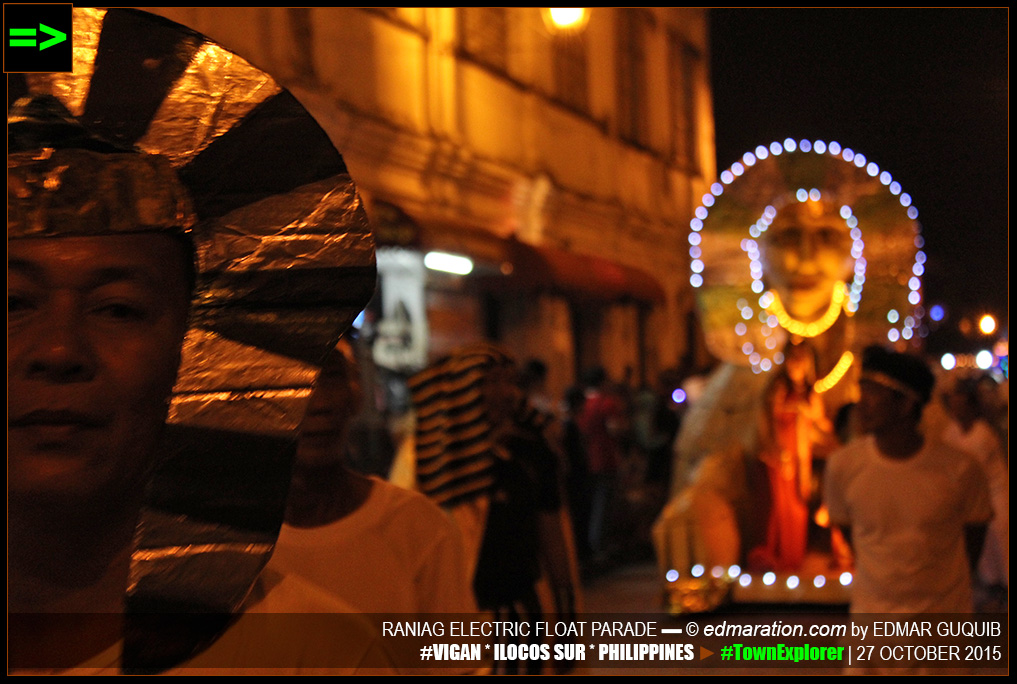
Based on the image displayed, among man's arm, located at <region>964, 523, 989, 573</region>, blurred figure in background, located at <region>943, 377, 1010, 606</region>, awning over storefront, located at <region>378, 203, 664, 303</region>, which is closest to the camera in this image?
man's arm, located at <region>964, 523, 989, 573</region>

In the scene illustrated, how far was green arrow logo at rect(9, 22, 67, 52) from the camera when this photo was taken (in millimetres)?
1186

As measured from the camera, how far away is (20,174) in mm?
1166

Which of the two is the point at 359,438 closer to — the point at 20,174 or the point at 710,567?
the point at 710,567

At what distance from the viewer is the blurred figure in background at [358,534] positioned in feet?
8.34

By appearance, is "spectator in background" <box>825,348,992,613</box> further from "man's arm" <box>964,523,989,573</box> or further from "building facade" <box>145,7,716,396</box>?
"building facade" <box>145,7,716,396</box>

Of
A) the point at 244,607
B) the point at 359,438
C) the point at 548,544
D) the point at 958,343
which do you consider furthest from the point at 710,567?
the point at 958,343

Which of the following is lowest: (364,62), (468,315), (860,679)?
(860,679)

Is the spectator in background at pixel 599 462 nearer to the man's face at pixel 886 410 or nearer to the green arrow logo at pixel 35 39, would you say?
the man's face at pixel 886 410

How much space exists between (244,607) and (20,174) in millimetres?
557

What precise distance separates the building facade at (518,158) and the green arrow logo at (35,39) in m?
7.36

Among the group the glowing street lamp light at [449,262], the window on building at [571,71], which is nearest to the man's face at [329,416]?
the glowing street lamp light at [449,262]

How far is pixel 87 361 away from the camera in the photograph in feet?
3.82

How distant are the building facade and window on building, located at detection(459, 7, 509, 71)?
0.11 ft

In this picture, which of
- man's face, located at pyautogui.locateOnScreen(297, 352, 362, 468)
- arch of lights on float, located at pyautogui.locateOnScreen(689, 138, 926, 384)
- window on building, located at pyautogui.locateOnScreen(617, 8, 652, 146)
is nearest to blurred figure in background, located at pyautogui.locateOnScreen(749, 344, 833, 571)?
arch of lights on float, located at pyautogui.locateOnScreen(689, 138, 926, 384)
